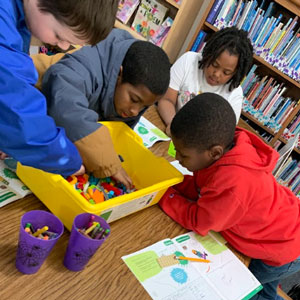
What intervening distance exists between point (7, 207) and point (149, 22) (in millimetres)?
2452

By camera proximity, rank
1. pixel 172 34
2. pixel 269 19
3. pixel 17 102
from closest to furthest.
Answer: pixel 17 102, pixel 269 19, pixel 172 34

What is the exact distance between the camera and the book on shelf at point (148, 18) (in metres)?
2.78

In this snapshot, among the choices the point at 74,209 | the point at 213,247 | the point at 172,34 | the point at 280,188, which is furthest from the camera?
the point at 172,34

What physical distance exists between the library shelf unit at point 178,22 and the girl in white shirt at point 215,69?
0.75 metres

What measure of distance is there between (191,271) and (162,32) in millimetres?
2325

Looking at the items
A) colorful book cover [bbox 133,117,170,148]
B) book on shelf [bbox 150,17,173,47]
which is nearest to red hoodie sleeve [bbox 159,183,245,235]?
colorful book cover [bbox 133,117,170,148]

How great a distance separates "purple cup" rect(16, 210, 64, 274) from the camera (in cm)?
59

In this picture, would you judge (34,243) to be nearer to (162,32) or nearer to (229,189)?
(229,189)

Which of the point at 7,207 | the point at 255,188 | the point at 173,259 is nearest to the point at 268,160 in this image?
the point at 255,188

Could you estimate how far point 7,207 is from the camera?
30.8 inches

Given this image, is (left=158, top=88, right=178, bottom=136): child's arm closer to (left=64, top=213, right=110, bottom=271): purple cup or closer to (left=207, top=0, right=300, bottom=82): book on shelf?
(left=64, top=213, right=110, bottom=271): purple cup

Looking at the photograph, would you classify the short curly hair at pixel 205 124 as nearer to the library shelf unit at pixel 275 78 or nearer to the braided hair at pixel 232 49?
the braided hair at pixel 232 49

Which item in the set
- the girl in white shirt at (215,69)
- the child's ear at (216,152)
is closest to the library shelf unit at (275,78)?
the girl in white shirt at (215,69)

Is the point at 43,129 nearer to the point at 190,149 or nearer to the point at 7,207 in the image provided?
the point at 7,207
